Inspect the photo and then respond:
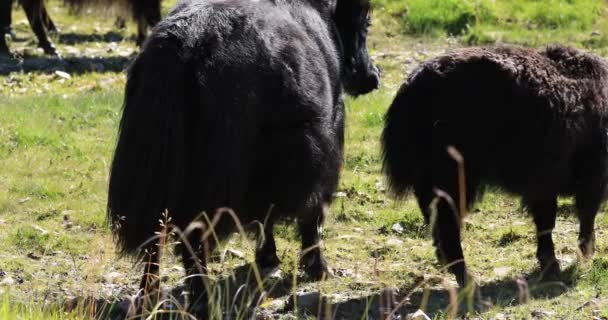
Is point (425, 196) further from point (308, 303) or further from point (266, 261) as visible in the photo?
point (266, 261)

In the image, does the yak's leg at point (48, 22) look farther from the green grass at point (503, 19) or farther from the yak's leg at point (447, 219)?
the yak's leg at point (447, 219)

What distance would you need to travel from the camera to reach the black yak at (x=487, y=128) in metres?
5.30

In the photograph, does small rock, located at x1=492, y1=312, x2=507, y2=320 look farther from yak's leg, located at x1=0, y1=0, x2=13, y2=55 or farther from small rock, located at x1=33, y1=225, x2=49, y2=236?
yak's leg, located at x1=0, y1=0, x2=13, y2=55

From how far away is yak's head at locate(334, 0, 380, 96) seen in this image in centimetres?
632

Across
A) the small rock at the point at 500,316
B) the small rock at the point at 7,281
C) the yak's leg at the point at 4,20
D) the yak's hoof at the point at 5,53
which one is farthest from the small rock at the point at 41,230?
the yak's leg at the point at 4,20

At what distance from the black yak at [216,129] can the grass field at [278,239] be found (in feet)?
0.93

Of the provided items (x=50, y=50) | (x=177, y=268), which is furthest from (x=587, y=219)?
(x=50, y=50)

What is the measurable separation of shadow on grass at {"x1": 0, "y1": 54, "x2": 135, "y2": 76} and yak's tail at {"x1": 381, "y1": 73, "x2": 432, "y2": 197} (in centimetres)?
556

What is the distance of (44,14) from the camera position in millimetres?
12195

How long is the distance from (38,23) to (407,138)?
278 inches

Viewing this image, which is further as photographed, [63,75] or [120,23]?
[120,23]

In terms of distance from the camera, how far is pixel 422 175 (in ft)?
17.8

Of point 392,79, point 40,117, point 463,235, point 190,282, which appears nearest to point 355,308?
point 190,282

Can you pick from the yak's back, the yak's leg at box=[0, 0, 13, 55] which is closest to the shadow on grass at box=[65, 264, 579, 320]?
the yak's back
